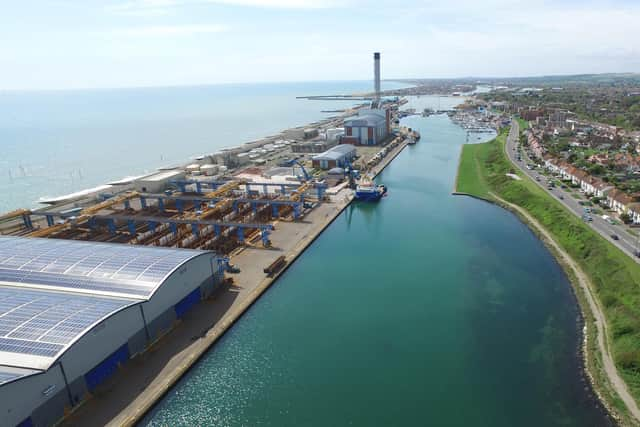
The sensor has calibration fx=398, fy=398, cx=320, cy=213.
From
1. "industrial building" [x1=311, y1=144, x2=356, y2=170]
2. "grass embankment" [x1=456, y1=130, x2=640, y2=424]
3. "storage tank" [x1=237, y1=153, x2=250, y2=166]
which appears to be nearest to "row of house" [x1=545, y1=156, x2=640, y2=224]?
"grass embankment" [x1=456, y1=130, x2=640, y2=424]

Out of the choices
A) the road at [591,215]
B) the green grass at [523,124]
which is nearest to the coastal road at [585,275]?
the road at [591,215]

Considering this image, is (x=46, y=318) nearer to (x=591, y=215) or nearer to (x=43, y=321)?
(x=43, y=321)

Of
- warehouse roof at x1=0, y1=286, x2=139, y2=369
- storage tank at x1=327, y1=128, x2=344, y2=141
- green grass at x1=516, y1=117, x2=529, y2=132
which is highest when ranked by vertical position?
warehouse roof at x1=0, y1=286, x2=139, y2=369

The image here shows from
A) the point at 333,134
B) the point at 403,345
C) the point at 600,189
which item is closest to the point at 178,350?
the point at 403,345

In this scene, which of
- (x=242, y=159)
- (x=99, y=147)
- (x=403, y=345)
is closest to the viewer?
(x=403, y=345)

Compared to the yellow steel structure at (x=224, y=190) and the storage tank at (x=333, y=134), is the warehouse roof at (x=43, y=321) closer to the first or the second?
the yellow steel structure at (x=224, y=190)

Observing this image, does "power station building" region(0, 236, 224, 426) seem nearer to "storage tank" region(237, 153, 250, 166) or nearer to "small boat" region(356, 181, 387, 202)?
"small boat" region(356, 181, 387, 202)
